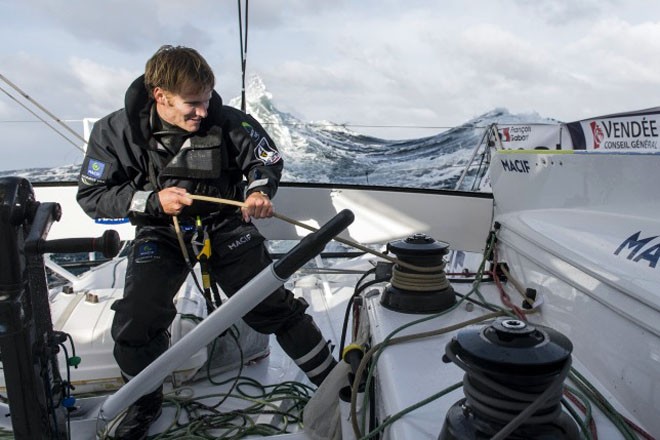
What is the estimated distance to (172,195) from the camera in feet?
6.29

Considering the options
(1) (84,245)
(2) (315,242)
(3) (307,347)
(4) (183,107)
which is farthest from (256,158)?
(1) (84,245)

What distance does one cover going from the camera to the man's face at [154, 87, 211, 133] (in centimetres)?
199

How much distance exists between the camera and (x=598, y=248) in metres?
1.48

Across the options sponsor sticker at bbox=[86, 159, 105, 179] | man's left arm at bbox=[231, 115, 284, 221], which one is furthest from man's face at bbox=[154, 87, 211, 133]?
sponsor sticker at bbox=[86, 159, 105, 179]

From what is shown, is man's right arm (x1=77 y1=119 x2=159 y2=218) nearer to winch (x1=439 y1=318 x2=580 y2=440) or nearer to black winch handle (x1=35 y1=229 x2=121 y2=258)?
black winch handle (x1=35 y1=229 x2=121 y2=258)

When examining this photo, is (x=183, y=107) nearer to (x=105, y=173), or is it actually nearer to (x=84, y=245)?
(x=105, y=173)

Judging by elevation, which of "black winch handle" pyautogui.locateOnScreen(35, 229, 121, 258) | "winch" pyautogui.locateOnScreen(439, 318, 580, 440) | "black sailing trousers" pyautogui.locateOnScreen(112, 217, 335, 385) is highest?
"black winch handle" pyautogui.locateOnScreen(35, 229, 121, 258)

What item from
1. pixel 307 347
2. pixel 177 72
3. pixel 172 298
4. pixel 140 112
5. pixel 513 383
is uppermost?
pixel 177 72

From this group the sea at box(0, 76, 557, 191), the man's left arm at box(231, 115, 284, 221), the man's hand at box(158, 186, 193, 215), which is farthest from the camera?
the sea at box(0, 76, 557, 191)

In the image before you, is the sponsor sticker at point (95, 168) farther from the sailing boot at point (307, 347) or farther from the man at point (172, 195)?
the sailing boot at point (307, 347)

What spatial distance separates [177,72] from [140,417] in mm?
1253

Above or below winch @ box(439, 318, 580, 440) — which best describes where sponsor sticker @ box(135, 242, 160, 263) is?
below

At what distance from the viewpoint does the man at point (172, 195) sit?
1987 millimetres

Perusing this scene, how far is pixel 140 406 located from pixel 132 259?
54 cm
